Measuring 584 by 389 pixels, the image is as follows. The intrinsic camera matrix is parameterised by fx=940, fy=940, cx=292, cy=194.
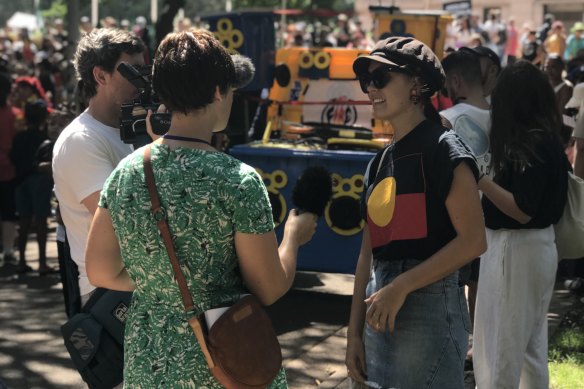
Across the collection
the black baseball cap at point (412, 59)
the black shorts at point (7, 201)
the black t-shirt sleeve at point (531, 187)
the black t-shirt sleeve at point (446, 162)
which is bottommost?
the black shorts at point (7, 201)

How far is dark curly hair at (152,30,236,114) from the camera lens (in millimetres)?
2529

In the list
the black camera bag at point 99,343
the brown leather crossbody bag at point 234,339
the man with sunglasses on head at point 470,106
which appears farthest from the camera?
the man with sunglasses on head at point 470,106

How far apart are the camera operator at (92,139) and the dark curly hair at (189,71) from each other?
2.78 ft

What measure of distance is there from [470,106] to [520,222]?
97 centimetres

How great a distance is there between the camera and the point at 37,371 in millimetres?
6074

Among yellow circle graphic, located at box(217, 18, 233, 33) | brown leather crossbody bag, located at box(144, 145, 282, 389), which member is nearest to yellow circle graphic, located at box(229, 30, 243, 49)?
yellow circle graphic, located at box(217, 18, 233, 33)

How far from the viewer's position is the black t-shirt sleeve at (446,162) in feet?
9.44

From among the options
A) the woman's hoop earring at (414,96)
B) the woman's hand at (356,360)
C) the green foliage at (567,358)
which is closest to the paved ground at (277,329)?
the green foliage at (567,358)

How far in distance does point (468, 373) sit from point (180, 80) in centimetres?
377

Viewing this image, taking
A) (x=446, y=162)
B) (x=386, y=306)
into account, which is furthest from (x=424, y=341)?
(x=446, y=162)

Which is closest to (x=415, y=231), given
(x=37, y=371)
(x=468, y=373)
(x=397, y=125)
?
(x=397, y=125)

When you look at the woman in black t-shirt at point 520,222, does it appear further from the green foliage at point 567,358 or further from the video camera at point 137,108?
the video camera at point 137,108

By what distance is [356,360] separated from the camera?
309 centimetres

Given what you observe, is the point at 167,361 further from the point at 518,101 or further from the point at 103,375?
the point at 518,101
